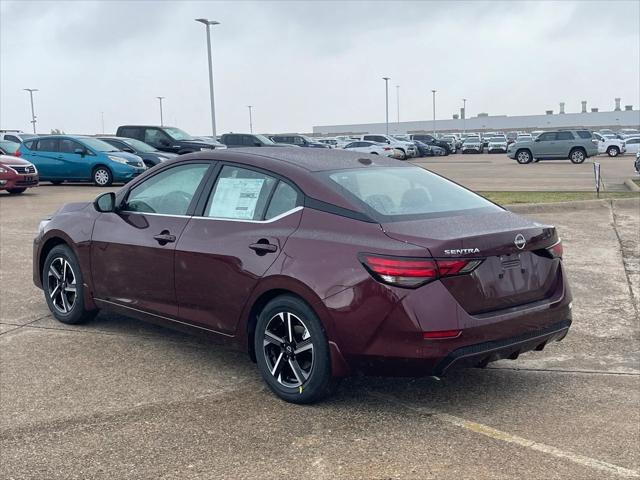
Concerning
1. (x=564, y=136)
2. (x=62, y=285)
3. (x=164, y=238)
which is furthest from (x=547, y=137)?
(x=164, y=238)

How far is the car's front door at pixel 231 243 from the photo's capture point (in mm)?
4793

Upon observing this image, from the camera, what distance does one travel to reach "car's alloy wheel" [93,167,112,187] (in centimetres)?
2175

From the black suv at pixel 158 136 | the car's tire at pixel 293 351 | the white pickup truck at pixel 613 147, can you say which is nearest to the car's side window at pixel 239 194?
the car's tire at pixel 293 351

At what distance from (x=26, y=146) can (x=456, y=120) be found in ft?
384

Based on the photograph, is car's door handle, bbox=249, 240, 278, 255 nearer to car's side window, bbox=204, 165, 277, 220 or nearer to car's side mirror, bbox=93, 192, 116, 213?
car's side window, bbox=204, 165, 277, 220

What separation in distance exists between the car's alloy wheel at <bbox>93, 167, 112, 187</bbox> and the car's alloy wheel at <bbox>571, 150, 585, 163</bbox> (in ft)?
81.4

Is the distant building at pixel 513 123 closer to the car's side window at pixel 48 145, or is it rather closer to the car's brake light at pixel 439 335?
the car's side window at pixel 48 145

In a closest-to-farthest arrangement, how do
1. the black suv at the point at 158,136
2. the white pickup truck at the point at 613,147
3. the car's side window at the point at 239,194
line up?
the car's side window at the point at 239,194 < the black suv at the point at 158,136 < the white pickup truck at the point at 613,147

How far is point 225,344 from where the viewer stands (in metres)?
5.10

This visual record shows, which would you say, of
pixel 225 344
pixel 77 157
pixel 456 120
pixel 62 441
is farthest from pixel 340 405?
pixel 456 120

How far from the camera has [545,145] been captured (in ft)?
128

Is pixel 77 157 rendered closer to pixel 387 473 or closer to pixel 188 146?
pixel 188 146

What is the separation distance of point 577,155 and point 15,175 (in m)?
28.1

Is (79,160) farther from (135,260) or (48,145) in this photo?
(135,260)
